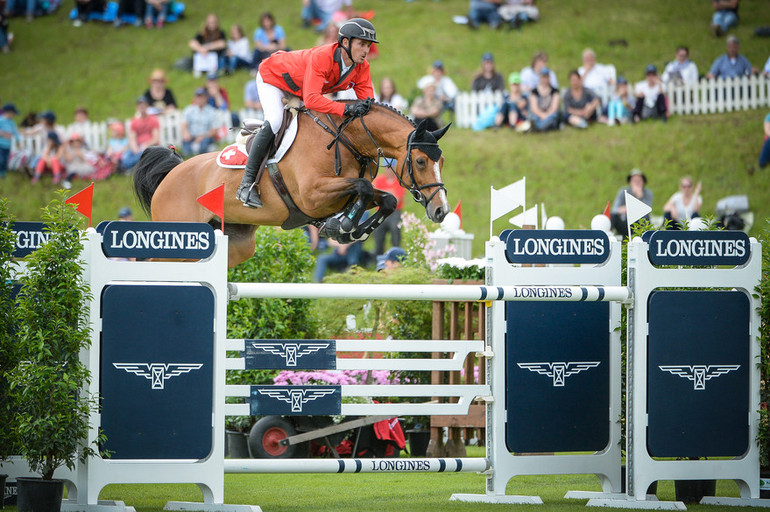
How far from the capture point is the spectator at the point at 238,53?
16906mm

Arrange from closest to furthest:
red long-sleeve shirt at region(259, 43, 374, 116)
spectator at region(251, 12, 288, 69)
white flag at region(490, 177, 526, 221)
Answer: white flag at region(490, 177, 526, 221) → red long-sleeve shirt at region(259, 43, 374, 116) → spectator at region(251, 12, 288, 69)

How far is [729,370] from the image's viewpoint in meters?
4.64

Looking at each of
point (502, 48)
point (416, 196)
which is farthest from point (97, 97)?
point (416, 196)

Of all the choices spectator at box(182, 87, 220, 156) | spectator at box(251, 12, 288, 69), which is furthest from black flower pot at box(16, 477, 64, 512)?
spectator at box(251, 12, 288, 69)

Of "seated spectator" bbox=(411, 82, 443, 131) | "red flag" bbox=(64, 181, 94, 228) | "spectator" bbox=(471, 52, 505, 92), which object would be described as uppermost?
"spectator" bbox=(471, 52, 505, 92)

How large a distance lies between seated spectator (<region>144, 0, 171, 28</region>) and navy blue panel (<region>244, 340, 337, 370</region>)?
16.7m

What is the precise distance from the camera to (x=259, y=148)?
576 cm

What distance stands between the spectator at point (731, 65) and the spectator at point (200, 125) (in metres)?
7.68

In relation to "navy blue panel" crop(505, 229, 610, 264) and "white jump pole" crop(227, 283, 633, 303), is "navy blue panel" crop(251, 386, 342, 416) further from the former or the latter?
"navy blue panel" crop(505, 229, 610, 264)

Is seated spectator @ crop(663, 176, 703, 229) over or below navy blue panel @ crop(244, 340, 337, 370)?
over

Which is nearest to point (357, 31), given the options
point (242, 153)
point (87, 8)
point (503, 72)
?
point (242, 153)

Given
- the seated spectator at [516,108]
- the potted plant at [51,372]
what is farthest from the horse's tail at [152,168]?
the seated spectator at [516,108]

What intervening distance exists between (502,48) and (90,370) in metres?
14.6

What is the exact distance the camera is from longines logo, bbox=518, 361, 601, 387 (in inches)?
184
